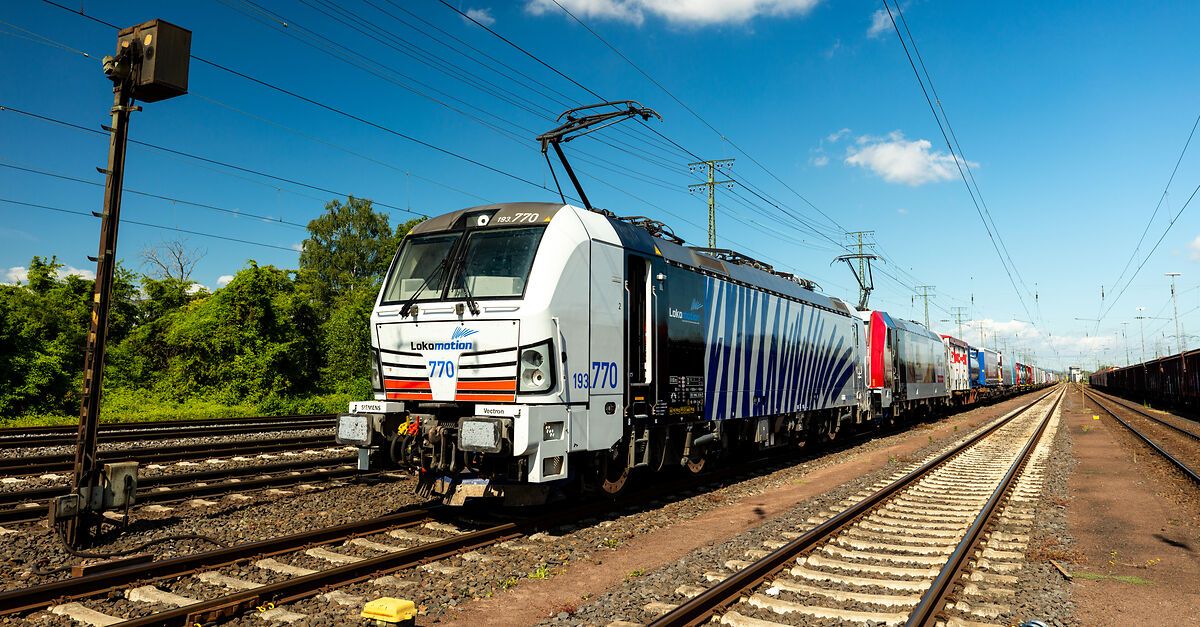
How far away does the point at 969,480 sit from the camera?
13.0m

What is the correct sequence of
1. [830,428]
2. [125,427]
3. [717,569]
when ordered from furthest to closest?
[125,427] < [830,428] < [717,569]

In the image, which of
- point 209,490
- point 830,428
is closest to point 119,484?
point 209,490

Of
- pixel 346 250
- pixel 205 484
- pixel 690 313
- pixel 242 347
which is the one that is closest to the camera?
pixel 690 313

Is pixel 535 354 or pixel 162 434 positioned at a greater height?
pixel 535 354

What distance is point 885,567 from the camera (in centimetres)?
700

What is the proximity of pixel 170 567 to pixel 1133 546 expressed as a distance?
10.4 m

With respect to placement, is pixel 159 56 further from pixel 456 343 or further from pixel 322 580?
pixel 322 580

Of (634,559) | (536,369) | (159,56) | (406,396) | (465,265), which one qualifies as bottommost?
(634,559)

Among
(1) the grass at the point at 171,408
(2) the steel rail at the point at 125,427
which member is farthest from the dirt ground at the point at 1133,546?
(1) the grass at the point at 171,408

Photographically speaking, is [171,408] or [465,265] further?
[171,408]

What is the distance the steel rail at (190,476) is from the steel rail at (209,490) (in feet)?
1.17

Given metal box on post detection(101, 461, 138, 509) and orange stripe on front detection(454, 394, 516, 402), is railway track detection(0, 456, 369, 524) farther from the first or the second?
orange stripe on front detection(454, 394, 516, 402)

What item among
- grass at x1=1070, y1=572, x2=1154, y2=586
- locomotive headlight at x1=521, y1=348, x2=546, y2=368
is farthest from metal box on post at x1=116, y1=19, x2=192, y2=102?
grass at x1=1070, y1=572, x2=1154, y2=586

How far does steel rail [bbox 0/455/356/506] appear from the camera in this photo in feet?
29.9
